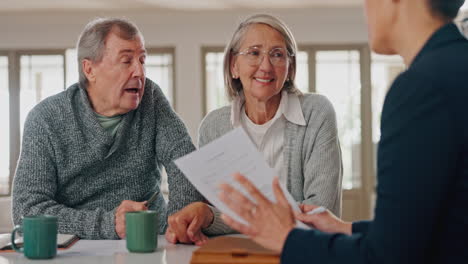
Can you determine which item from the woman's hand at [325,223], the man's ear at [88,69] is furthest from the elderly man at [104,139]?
the woman's hand at [325,223]

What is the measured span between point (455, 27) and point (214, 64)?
27.8 ft

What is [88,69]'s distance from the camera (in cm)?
222

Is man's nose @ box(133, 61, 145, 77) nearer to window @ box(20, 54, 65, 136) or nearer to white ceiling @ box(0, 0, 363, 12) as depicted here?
white ceiling @ box(0, 0, 363, 12)

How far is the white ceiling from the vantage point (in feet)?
28.5

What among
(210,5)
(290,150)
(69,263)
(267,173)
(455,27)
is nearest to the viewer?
(455,27)

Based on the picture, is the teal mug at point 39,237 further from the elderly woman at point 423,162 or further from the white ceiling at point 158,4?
the white ceiling at point 158,4

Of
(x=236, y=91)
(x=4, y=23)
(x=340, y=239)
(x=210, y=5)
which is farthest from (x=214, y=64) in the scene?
(x=340, y=239)

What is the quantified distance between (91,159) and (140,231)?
1.86 ft

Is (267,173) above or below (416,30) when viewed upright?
below

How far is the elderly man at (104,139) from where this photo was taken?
207 centimetres

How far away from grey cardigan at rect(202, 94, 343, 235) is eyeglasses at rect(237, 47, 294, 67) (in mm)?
165

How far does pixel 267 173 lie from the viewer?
52.7 inches

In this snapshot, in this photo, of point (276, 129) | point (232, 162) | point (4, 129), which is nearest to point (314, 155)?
point (276, 129)

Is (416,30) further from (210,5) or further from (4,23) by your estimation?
(4,23)
